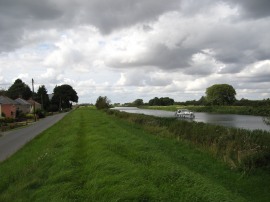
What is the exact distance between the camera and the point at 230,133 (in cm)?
2083

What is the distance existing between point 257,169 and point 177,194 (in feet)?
19.9

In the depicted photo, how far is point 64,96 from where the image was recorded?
142 m

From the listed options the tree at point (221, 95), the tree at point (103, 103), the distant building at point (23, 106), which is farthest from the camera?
the tree at point (221, 95)

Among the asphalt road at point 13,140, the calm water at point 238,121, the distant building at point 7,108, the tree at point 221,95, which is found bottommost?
Result: the calm water at point 238,121

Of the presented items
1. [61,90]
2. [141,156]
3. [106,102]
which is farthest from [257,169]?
[61,90]

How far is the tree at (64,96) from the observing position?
447 feet

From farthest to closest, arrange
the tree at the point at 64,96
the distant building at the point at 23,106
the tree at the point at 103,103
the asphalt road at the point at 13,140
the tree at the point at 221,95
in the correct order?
the tree at the point at 64,96 → the tree at the point at 221,95 → the tree at the point at 103,103 → the distant building at the point at 23,106 → the asphalt road at the point at 13,140

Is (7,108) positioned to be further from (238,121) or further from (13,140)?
(238,121)

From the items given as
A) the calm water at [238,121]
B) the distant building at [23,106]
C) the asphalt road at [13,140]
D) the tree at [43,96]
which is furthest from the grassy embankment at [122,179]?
the tree at [43,96]

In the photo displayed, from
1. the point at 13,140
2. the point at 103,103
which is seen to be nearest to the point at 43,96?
the point at 103,103

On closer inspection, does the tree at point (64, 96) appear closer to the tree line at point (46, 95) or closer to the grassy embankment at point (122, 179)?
the tree line at point (46, 95)

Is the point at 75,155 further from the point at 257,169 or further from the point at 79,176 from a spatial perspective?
the point at 257,169

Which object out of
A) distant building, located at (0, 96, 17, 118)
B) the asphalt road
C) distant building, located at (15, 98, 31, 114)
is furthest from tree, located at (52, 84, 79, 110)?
the asphalt road

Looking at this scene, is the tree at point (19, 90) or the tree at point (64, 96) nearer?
the tree at point (19, 90)
